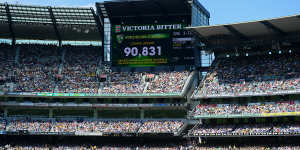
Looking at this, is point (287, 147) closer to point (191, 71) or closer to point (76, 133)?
point (191, 71)

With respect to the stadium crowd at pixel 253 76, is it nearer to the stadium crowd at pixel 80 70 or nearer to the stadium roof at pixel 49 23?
the stadium crowd at pixel 80 70

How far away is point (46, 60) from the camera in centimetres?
7225

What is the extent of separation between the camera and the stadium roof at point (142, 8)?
Result: 64.7 meters

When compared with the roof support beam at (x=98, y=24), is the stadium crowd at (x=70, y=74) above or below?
below

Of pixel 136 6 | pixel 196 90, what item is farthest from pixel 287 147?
pixel 136 6

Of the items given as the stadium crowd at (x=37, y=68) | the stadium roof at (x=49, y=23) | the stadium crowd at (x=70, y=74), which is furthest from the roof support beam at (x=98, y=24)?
the stadium crowd at (x=37, y=68)

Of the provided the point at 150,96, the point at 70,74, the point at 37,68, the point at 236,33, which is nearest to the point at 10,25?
the point at 37,68

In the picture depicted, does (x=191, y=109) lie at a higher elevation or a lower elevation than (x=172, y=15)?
lower

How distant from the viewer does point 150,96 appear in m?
62.2

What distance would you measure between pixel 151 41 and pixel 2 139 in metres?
28.7

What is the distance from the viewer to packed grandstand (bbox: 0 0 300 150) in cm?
5519

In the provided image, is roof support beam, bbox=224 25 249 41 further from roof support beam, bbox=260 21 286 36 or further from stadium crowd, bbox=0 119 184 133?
stadium crowd, bbox=0 119 184 133

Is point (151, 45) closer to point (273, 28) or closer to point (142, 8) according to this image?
point (142, 8)

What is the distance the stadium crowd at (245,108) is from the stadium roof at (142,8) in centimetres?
1647
